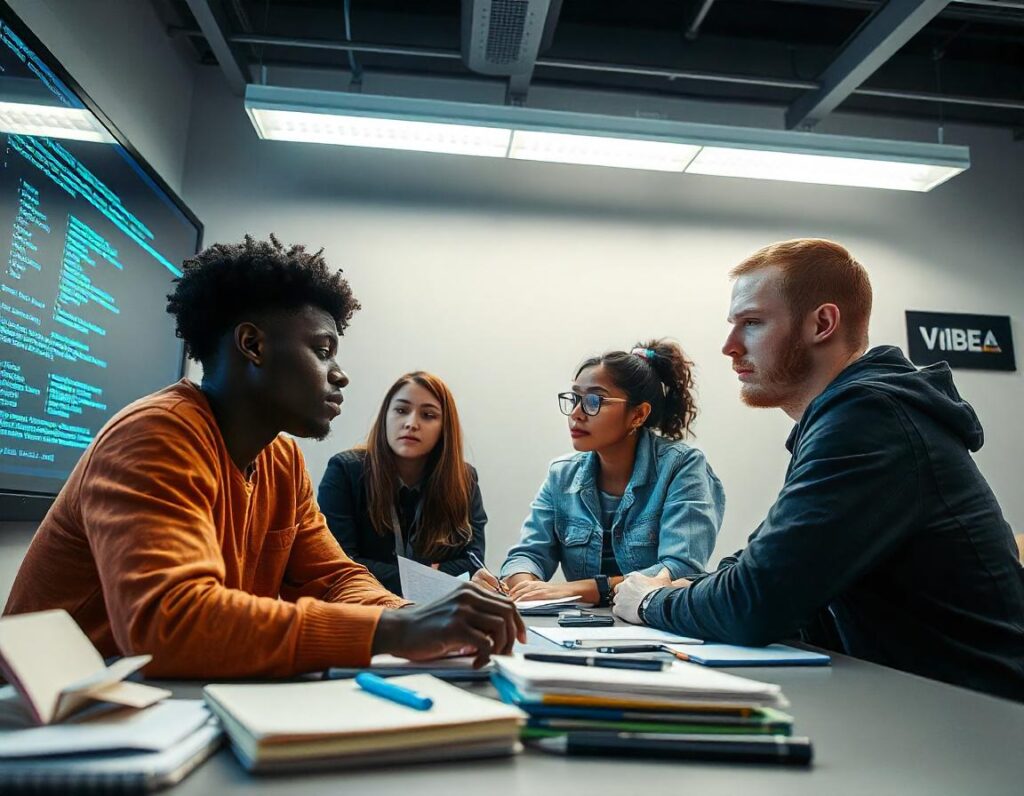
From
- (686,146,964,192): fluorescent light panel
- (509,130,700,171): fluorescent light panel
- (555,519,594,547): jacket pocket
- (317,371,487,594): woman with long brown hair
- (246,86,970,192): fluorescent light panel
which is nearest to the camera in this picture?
→ (555,519,594,547): jacket pocket

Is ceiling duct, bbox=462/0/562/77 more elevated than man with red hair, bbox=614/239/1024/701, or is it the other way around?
ceiling duct, bbox=462/0/562/77

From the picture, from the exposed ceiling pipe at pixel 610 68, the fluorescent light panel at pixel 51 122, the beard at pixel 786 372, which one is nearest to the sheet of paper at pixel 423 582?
the beard at pixel 786 372

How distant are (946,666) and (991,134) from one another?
396 cm

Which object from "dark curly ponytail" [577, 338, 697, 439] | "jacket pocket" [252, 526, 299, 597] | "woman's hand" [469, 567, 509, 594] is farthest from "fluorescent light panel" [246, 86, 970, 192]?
"jacket pocket" [252, 526, 299, 597]

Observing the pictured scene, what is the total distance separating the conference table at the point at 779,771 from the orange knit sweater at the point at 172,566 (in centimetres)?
7

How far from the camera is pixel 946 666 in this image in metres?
1.20

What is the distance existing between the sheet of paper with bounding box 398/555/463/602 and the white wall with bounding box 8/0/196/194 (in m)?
2.01

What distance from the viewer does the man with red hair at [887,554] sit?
1190mm

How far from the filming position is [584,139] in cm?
313

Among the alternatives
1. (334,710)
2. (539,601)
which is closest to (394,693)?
(334,710)

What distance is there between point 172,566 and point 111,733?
1.03ft

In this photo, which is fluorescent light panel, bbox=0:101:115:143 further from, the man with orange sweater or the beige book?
the beige book

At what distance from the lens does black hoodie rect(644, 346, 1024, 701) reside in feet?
3.90

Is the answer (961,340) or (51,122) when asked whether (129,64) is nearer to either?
(51,122)
